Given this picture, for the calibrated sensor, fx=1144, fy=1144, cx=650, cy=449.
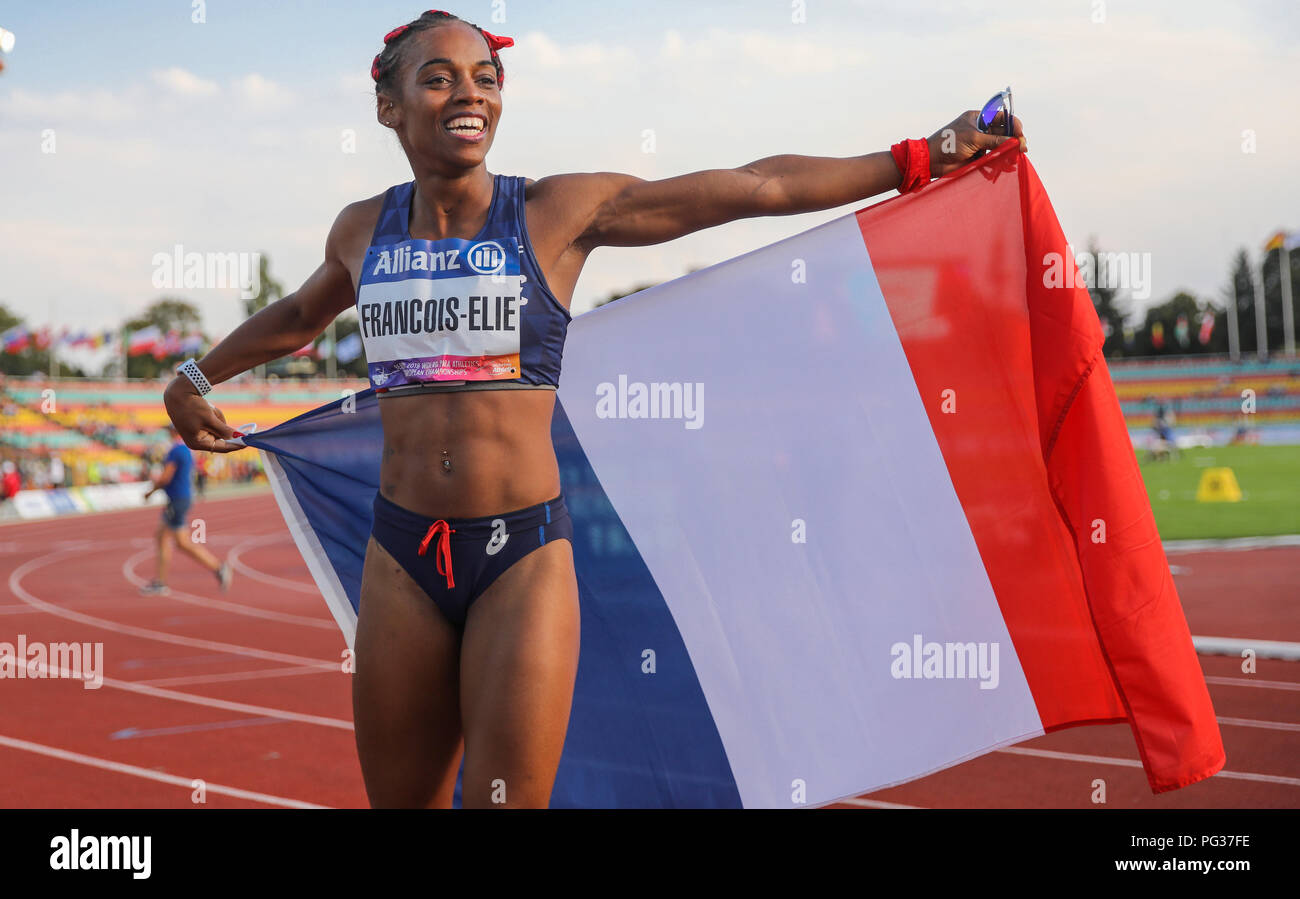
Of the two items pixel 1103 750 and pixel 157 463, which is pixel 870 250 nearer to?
pixel 1103 750

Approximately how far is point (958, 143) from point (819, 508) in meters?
1.25

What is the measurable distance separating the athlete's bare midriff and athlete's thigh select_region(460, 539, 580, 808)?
17cm

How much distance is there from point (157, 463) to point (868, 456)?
120 feet

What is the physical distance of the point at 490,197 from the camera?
8.93ft

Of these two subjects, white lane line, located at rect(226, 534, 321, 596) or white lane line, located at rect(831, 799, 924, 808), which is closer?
white lane line, located at rect(831, 799, 924, 808)

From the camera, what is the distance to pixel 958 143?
3115 millimetres

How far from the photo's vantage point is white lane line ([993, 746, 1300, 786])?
530cm

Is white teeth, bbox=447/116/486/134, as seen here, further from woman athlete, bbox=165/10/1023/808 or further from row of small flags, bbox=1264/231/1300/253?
row of small flags, bbox=1264/231/1300/253

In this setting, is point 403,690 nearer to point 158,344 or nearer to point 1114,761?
point 1114,761

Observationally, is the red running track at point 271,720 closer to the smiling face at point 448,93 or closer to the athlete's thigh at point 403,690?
the athlete's thigh at point 403,690

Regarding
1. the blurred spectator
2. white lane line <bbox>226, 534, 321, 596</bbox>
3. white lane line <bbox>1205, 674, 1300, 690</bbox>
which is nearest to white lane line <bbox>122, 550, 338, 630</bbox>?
white lane line <bbox>226, 534, 321, 596</bbox>

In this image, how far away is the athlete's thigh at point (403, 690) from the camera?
2621mm

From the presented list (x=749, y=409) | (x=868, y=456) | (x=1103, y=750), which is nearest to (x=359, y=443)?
(x=749, y=409)

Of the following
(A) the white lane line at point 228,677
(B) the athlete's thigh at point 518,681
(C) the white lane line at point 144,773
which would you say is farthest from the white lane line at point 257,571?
(B) the athlete's thigh at point 518,681
